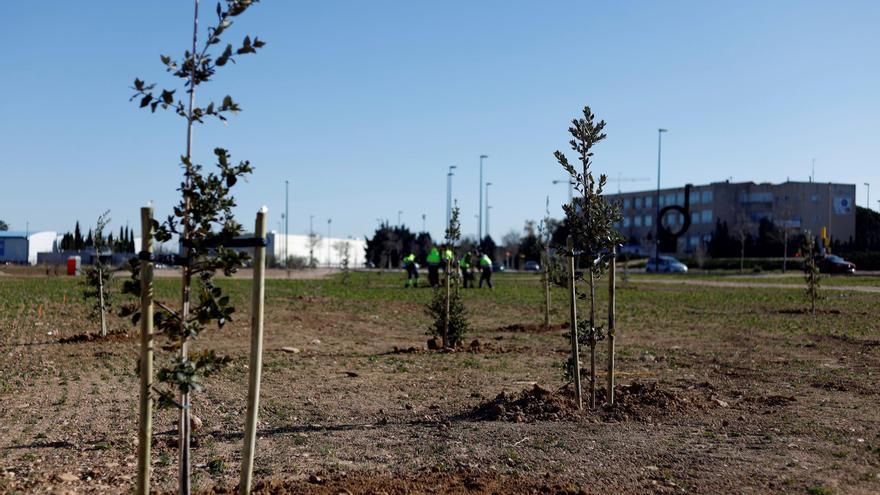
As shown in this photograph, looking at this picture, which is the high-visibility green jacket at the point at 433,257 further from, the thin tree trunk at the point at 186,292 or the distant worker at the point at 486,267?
the thin tree trunk at the point at 186,292

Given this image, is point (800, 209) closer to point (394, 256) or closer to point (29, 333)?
point (394, 256)

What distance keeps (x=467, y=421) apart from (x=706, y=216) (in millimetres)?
108814

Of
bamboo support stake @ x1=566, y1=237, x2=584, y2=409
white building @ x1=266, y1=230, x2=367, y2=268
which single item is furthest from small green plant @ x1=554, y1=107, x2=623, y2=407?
white building @ x1=266, y1=230, x2=367, y2=268

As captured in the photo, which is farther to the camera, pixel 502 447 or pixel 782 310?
pixel 782 310

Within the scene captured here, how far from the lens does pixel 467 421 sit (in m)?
8.10

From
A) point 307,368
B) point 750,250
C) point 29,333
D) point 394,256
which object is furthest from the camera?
point 394,256

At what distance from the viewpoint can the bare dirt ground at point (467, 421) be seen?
6.03 metres

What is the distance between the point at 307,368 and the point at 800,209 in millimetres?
104204

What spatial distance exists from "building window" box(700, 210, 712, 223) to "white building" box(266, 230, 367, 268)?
43819mm

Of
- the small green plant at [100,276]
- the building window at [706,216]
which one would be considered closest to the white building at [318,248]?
the building window at [706,216]

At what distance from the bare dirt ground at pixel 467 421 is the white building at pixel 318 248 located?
254 feet

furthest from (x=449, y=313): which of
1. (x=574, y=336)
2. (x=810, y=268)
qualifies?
(x=810, y=268)

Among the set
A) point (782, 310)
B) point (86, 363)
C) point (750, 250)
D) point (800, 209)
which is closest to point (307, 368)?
point (86, 363)

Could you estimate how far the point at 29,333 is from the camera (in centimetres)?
1619
